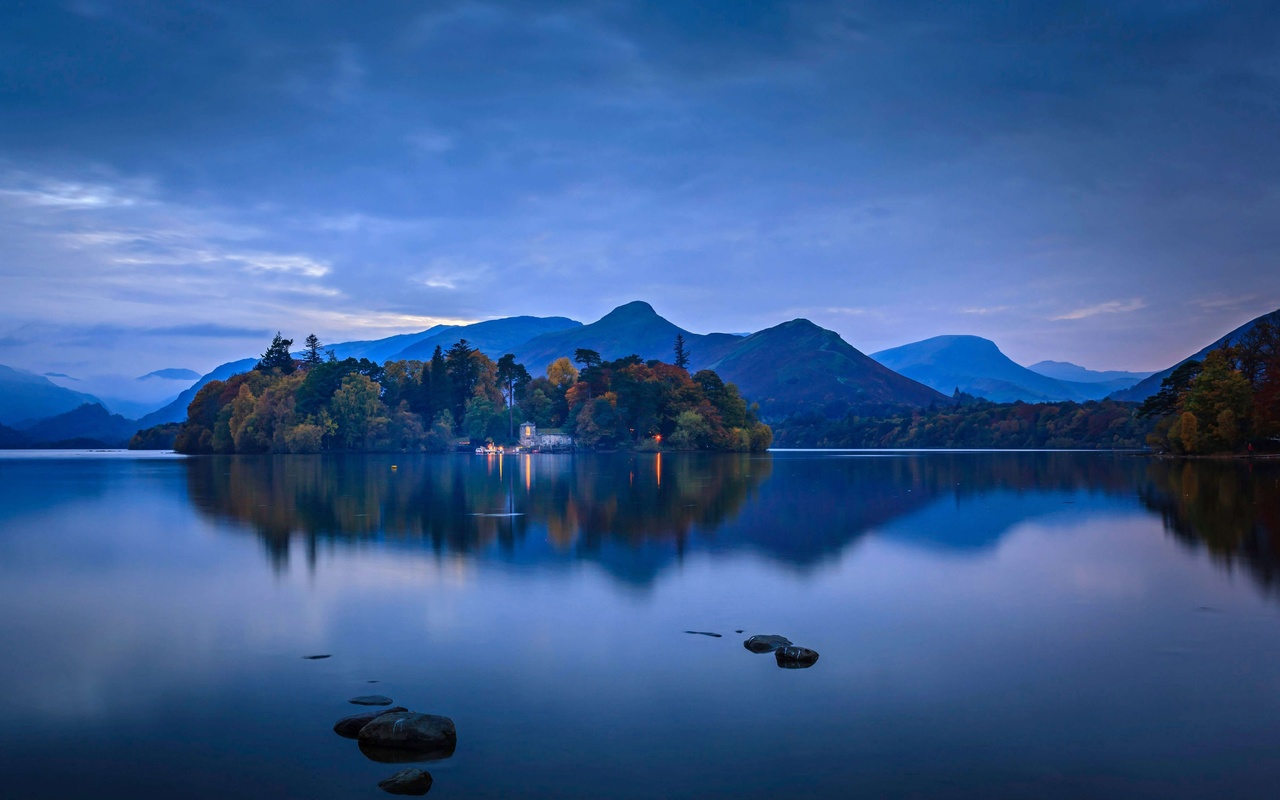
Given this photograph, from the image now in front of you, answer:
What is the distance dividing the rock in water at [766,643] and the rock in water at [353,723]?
5.39m

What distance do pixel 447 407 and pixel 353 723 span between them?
134849 mm

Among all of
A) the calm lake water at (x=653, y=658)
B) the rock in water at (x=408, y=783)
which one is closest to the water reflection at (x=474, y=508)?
the calm lake water at (x=653, y=658)

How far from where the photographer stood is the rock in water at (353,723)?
9445mm

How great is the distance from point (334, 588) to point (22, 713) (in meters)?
8.11

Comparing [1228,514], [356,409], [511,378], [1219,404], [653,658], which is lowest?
[653,658]

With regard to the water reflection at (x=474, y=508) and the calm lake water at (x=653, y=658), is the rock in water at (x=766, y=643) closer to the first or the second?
the calm lake water at (x=653, y=658)

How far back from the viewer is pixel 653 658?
41.7 feet

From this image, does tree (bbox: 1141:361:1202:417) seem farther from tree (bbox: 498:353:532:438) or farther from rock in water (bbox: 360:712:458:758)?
rock in water (bbox: 360:712:458:758)

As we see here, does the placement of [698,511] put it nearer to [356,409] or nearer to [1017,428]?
[356,409]

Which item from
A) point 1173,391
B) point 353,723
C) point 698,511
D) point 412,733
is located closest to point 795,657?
point 412,733

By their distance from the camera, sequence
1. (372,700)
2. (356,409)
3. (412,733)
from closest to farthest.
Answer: (412,733) < (372,700) < (356,409)

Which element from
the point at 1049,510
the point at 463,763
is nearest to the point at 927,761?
the point at 463,763

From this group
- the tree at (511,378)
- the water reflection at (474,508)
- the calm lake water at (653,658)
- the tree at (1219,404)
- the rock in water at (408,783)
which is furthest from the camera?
the tree at (511,378)

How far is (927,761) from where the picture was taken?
875 centimetres
